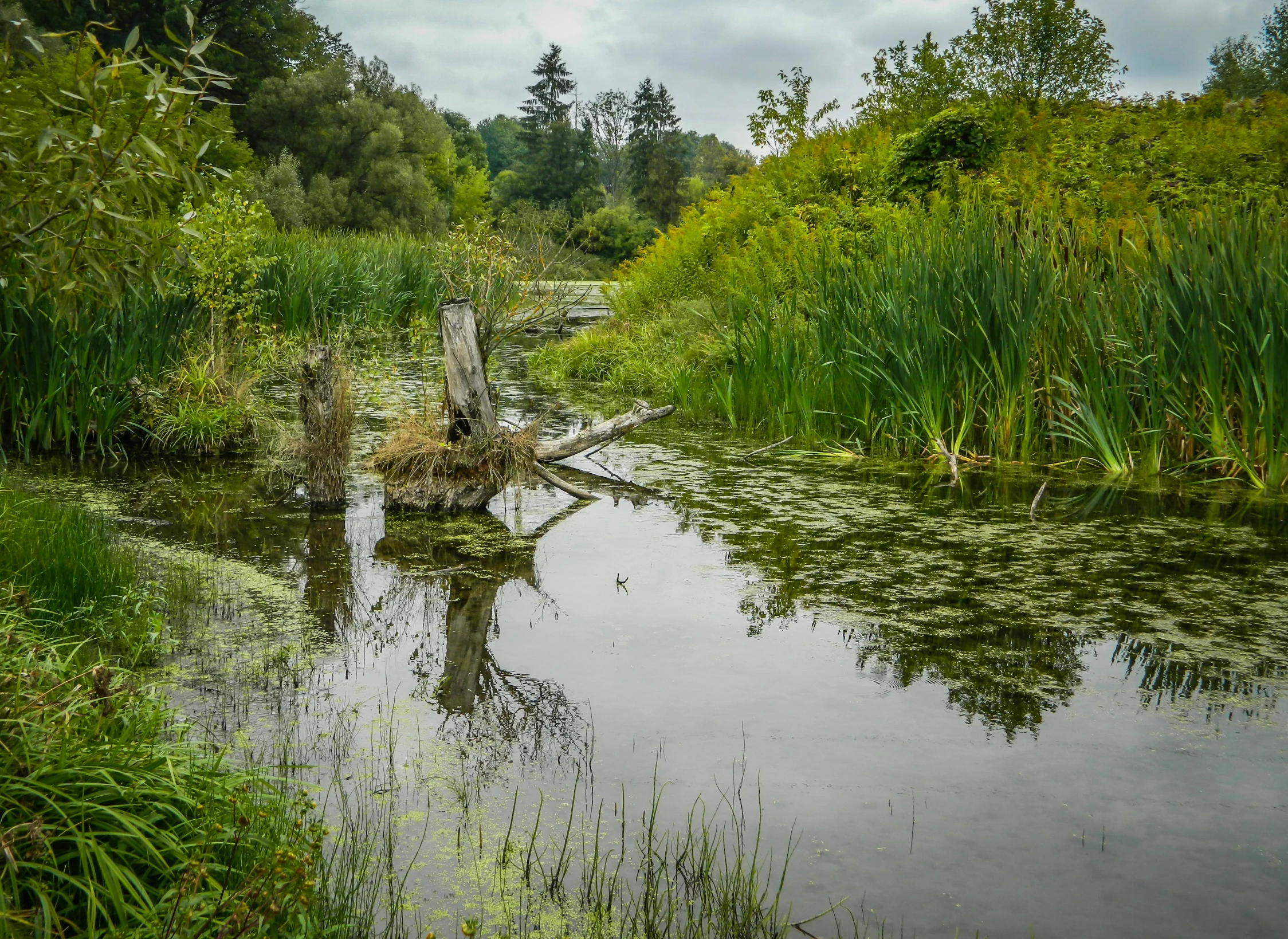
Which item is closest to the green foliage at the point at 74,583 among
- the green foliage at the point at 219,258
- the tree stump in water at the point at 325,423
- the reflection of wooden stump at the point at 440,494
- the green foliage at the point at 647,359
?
the tree stump in water at the point at 325,423

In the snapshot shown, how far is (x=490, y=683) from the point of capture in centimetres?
353

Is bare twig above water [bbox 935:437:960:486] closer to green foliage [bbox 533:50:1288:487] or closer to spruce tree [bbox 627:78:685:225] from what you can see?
green foliage [bbox 533:50:1288:487]

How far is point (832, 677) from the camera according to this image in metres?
3.65

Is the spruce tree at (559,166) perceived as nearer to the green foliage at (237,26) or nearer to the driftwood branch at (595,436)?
the green foliage at (237,26)

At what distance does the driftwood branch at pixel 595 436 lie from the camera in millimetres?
7172

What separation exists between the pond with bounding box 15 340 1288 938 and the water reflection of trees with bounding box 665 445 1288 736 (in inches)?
0.8

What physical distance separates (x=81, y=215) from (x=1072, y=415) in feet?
20.4

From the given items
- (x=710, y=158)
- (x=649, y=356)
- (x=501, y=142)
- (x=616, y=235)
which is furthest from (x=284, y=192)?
(x=501, y=142)

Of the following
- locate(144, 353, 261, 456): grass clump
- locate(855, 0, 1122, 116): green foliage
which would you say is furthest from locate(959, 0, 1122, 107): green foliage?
locate(144, 353, 261, 456): grass clump

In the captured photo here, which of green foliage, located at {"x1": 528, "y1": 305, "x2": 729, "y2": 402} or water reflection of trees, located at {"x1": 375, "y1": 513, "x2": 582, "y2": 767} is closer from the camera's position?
water reflection of trees, located at {"x1": 375, "y1": 513, "x2": 582, "y2": 767}

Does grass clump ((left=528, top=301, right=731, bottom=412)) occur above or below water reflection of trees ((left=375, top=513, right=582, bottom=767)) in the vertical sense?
above

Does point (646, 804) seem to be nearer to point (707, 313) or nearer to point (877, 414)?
point (877, 414)

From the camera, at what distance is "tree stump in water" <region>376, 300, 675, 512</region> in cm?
598

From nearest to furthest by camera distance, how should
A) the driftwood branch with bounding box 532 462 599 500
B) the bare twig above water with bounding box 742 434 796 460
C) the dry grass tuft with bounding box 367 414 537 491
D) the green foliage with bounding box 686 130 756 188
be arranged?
the dry grass tuft with bounding box 367 414 537 491 → the driftwood branch with bounding box 532 462 599 500 → the bare twig above water with bounding box 742 434 796 460 → the green foliage with bounding box 686 130 756 188
